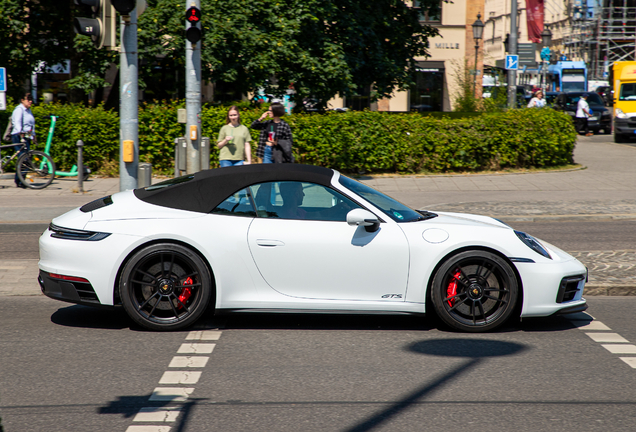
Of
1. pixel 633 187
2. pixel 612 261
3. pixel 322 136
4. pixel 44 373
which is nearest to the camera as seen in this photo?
pixel 44 373

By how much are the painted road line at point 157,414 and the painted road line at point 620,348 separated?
3.18 meters

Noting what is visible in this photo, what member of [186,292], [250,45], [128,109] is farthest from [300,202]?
[250,45]

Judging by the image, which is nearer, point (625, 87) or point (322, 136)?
point (322, 136)

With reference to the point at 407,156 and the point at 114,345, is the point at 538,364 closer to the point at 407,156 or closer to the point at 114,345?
the point at 114,345

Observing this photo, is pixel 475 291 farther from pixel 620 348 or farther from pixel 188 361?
pixel 188 361

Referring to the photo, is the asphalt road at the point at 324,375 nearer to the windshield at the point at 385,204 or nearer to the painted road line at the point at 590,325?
the painted road line at the point at 590,325

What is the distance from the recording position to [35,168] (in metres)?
16.0

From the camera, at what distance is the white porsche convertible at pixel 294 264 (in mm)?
5793

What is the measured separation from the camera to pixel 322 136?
1822cm

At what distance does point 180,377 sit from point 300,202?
1.77 metres

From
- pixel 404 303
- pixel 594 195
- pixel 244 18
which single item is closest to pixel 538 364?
pixel 404 303

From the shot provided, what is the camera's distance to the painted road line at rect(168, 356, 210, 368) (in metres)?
5.08

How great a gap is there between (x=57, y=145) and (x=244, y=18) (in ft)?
17.5

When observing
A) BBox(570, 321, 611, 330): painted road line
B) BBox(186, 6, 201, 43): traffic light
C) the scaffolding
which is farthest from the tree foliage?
the scaffolding
